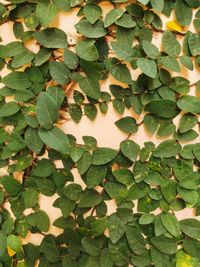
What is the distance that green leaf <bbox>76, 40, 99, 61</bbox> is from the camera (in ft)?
2.84

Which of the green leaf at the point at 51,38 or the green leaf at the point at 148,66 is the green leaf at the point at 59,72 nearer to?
the green leaf at the point at 51,38

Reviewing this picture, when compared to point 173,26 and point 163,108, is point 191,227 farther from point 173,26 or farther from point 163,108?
point 173,26

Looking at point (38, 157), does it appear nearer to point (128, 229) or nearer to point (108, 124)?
point (108, 124)

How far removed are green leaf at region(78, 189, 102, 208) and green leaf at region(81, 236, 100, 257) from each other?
98mm

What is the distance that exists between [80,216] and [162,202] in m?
0.24

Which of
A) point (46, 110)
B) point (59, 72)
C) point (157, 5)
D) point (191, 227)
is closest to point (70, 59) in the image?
point (59, 72)

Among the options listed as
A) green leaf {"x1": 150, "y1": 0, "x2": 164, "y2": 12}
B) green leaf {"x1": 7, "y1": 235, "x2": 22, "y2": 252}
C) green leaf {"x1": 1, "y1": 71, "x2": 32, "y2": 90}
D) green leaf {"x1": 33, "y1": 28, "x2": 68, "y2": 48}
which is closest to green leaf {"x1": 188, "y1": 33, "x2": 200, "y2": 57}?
green leaf {"x1": 150, "y1": 0, "x2": 164, "y2": 12}

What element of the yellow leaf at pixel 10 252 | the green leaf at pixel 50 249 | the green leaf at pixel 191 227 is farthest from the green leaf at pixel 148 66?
the yellow leaf at pixel 10 252

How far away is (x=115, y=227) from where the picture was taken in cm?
95

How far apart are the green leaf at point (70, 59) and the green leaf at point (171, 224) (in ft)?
1.60

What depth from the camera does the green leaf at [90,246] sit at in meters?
0.96

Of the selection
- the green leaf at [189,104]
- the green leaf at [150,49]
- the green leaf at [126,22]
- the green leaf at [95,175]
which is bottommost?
the green leaf at [95,175]

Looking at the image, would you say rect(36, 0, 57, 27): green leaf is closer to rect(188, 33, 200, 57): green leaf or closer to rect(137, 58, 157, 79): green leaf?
rect(137, 58, 157, 79): green leaf

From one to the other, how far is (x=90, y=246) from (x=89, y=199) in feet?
0.46
